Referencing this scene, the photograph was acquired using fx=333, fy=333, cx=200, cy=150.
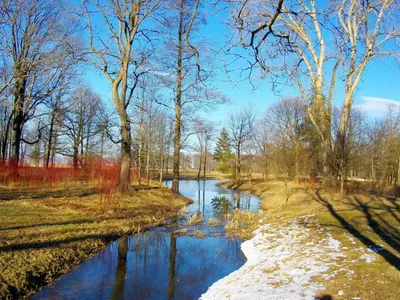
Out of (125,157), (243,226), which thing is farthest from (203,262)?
(125,157)

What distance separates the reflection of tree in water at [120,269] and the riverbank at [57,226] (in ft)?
1.31

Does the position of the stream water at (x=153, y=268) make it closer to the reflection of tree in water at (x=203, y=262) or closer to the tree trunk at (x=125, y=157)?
the reflection of tree in water at (x=203, y=262)

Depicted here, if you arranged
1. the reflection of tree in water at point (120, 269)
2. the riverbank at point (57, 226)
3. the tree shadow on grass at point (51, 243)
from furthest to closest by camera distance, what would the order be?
the tree shadow on grass at point (51, 243) → the riverbank at point (57, 226) → the reflection of tree in water at point (120, 269)

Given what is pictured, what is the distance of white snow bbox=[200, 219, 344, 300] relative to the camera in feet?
18.2

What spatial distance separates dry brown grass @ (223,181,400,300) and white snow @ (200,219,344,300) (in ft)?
1.06

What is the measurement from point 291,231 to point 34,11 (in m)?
19.0

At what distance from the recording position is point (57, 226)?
30.3ft

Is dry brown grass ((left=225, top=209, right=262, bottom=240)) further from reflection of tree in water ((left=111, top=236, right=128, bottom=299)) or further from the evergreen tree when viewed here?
the evergreen tree

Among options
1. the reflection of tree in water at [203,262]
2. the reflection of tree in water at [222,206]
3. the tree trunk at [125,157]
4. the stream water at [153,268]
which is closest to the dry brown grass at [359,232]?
the reflection of tree in water at [203,262]

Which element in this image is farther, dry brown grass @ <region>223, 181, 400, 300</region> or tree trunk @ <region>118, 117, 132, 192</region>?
tree trunk @ <region>118, 117, 132, 192</region>

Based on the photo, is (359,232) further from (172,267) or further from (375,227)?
(172,267)

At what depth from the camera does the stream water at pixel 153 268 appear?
620cm

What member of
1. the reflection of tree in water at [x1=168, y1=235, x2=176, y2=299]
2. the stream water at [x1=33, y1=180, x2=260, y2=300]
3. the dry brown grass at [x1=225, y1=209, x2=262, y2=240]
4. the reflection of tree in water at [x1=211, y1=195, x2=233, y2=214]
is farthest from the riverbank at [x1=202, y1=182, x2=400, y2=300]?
the reflection of tree in water at [x1=211, y1=195, x2=233, y2=214]

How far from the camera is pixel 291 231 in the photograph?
404 inches
